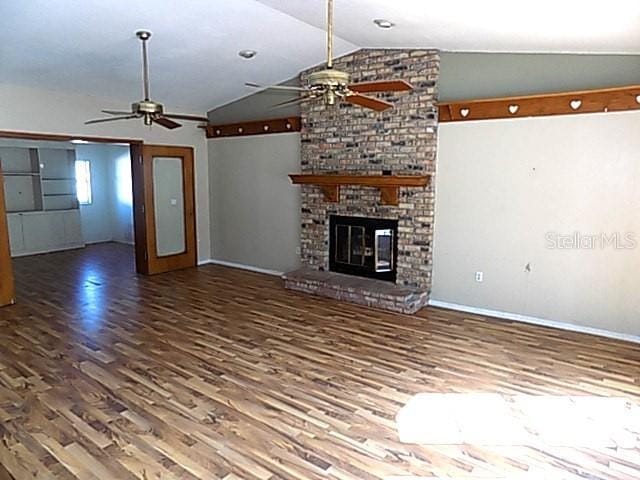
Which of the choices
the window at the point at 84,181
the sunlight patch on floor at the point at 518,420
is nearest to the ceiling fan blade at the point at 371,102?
the sunlight patch on floor at the point at 518,420

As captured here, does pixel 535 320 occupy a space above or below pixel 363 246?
below

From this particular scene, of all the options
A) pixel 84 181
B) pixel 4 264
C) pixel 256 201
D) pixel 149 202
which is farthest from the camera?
pixel 84 181

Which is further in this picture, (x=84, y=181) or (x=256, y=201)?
(x=84, y=181)

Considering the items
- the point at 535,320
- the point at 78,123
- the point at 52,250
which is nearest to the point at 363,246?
the point at 535,320

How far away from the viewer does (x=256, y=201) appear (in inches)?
287

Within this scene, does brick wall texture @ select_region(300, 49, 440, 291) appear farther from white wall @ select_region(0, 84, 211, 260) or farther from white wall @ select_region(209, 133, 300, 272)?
white wall @ select_region(0, 84, 211, 260)

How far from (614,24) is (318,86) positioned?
2.31 m

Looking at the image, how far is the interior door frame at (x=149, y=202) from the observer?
7055 mm

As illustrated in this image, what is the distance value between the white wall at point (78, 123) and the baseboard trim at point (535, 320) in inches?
177

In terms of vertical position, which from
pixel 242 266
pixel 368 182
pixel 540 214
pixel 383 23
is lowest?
pixel 242 266

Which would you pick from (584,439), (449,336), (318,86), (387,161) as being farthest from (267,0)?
(584,439)

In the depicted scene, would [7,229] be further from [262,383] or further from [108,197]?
[108,197]

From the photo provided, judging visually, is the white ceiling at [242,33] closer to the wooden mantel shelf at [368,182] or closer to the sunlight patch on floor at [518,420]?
the wooden mantel shelf at [368,182]

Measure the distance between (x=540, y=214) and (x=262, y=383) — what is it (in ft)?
11.0
